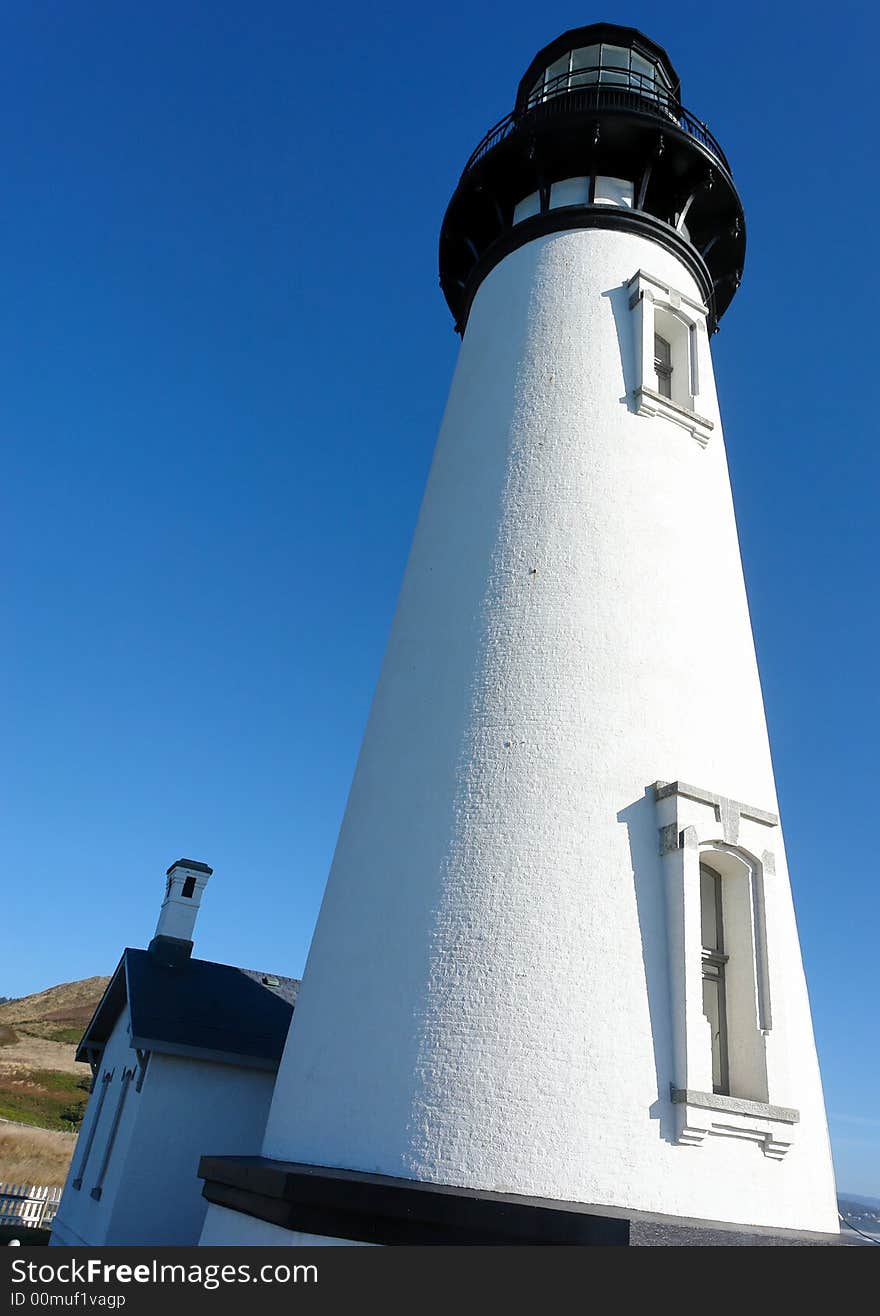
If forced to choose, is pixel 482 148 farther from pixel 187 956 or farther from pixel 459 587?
pixel 187 956

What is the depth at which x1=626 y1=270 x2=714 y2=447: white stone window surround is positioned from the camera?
29.7 ft

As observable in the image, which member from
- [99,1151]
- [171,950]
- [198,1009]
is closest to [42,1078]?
[171,950]

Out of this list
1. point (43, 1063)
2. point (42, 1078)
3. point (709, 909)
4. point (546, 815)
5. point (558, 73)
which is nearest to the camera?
point (546, 815)

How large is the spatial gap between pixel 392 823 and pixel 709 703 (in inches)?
112

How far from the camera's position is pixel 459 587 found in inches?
321

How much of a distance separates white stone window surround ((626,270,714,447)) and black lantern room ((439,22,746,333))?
105 centimetres

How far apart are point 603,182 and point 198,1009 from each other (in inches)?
527

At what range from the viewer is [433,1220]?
511 centimetres

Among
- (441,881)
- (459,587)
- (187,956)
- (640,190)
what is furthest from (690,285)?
(187,956)

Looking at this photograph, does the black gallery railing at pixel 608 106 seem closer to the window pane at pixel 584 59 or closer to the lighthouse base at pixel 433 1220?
the window pane at pixel 584 59

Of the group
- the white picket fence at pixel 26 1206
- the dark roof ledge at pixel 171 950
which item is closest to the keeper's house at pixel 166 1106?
the dark roof ledge at pixel 171 950

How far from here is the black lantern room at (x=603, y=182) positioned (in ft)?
34.4

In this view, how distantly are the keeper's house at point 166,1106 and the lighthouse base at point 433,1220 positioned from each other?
23.7 ft

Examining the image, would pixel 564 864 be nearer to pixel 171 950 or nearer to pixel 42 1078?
pixel 171 950
